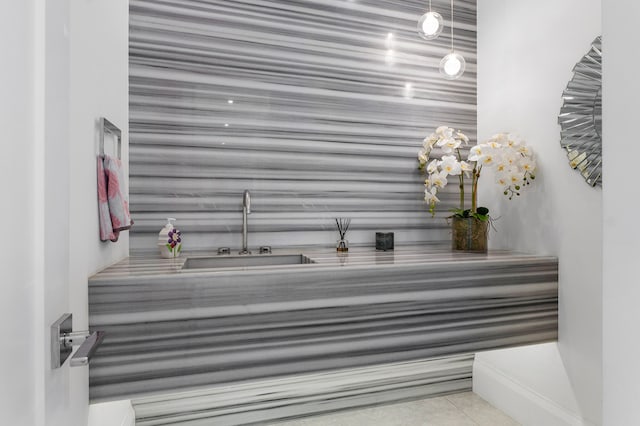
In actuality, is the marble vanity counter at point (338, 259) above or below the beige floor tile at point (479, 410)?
above

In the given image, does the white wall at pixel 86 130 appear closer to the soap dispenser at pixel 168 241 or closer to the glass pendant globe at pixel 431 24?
the soap dispenser at pixel 168 241

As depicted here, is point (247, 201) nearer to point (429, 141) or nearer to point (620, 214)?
point (429, 141)

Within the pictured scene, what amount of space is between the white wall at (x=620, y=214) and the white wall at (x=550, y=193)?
1385mm

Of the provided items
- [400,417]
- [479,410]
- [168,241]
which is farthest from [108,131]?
[479,410]

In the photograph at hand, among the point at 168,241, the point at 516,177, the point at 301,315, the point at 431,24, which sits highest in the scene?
the point at 431,24

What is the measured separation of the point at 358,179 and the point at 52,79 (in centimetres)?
187

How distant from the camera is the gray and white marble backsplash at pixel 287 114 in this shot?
2.05 meters

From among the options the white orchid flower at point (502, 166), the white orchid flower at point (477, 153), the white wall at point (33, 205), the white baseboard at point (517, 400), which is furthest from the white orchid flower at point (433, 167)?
the white wall at point (33, 205)

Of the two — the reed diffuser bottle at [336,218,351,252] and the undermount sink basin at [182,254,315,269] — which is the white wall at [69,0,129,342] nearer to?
the undermount sink basin at [182,254,315,269]

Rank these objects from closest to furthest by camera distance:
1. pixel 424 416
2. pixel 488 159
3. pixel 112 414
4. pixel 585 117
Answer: pixel 112 414, pixel 585 117, pixel 488 159, pixel 424 416

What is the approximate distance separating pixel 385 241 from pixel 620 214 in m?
1.63

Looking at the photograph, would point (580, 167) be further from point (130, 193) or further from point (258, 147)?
point (130, 193)

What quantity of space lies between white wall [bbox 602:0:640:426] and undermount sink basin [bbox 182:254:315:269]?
53.9 inches

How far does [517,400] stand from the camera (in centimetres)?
221
